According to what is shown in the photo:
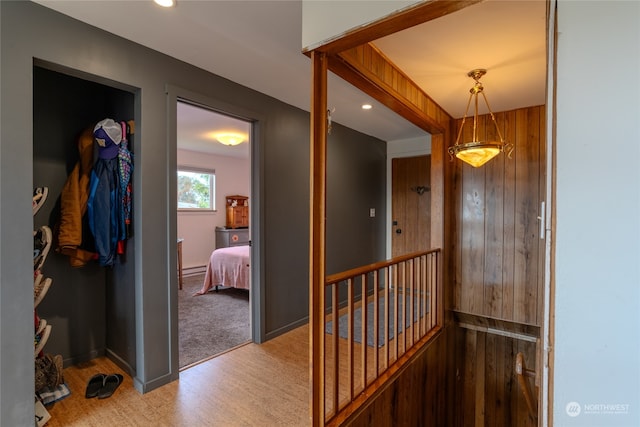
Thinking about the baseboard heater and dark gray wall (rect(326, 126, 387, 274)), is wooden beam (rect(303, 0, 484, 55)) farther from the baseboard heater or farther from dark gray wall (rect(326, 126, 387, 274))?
the baseboard heater

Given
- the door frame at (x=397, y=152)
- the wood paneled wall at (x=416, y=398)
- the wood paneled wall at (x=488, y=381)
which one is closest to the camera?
the wood paneled wall at (x=416, y=398)

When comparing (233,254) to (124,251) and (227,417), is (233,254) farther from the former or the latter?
(227,417)

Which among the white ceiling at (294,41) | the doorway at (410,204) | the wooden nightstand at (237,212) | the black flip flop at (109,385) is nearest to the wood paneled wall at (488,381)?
the doorway at (410,204)

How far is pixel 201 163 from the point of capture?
19.4 feet

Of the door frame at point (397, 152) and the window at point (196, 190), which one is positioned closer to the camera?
the door frame at point (397, 152)

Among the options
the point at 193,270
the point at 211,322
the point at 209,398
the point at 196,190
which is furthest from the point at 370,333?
the point at 196,190

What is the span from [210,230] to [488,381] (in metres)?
5.06

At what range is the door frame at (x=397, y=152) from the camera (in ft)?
14.6

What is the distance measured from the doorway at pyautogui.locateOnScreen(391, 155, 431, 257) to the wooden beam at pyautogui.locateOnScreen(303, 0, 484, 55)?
3330 millimetres

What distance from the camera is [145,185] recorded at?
2088mm

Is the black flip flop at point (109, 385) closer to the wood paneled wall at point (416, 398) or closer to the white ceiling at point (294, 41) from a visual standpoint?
the wood paneled wall at point (416, 398)

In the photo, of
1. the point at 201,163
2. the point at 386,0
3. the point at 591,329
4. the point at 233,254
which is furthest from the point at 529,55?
the point at 201,163

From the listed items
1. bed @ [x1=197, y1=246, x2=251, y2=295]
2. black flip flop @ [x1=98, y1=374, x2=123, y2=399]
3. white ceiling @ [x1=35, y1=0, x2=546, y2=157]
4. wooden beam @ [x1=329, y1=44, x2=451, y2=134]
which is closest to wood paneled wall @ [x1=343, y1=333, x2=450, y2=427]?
black flip flop @ [x1=98, y1=374, x2=123, y2=399]

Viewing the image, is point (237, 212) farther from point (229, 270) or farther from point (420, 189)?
point (420, 189)
